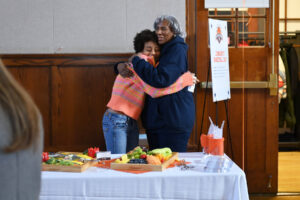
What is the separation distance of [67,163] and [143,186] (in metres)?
0.39

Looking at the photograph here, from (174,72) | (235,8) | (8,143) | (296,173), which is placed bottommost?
(296,173)

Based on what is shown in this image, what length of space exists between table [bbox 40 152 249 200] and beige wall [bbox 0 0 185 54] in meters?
2.04

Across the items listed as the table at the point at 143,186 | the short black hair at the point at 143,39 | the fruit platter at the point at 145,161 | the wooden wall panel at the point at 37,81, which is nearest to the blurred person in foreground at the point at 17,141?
the table at the point at 143,186

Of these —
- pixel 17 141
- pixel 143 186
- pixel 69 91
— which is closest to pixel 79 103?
pixel 69 91

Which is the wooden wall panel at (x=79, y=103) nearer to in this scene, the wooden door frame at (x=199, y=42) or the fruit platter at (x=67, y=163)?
the wooden door frame at (x=199, y=42)

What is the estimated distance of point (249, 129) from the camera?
392 centimetres

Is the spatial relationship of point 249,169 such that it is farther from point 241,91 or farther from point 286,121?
point 286,121

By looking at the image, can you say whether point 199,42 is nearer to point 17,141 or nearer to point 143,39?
point 143,39

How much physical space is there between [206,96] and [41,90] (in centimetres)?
148

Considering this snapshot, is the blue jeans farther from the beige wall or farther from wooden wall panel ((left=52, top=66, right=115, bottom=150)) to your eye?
the beige wall

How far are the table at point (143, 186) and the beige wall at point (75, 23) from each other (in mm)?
2040

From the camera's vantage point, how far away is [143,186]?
1.90 metres

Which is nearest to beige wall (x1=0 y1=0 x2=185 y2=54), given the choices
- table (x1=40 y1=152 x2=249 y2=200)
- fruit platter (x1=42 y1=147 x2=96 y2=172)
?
fruit platter (x1=42 y1=147 x2=96 y2=172)

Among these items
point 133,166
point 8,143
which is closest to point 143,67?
point 133,166
